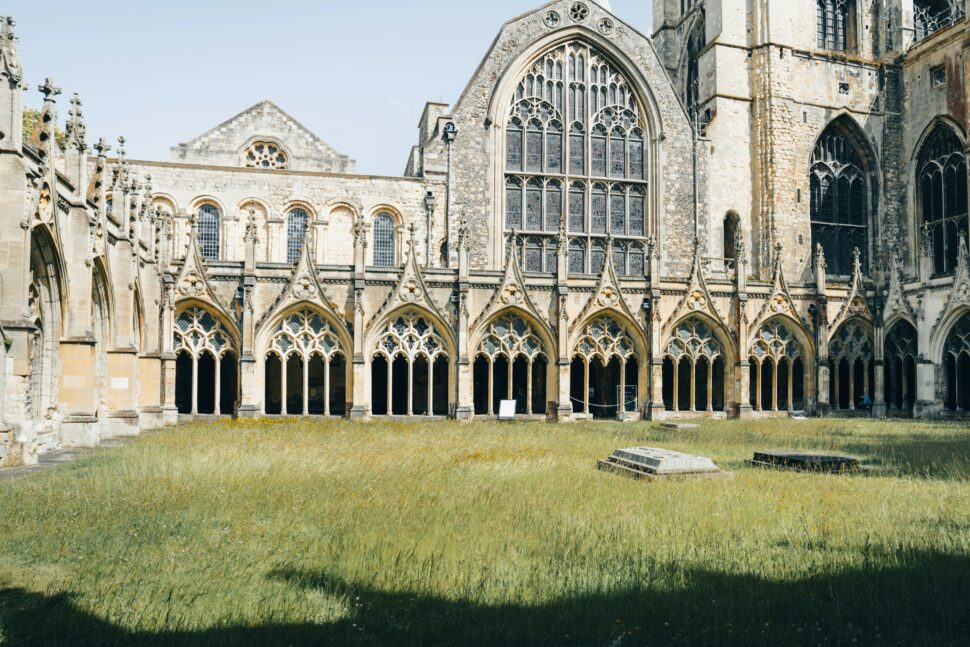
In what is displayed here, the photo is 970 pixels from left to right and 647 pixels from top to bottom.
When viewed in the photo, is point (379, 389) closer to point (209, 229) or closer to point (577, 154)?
point (209, 229)

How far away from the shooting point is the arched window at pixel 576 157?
3497 cm

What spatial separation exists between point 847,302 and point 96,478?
28.5 metres

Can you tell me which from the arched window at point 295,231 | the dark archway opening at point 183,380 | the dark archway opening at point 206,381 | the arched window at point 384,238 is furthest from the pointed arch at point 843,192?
the dark archway opening at point 183,380

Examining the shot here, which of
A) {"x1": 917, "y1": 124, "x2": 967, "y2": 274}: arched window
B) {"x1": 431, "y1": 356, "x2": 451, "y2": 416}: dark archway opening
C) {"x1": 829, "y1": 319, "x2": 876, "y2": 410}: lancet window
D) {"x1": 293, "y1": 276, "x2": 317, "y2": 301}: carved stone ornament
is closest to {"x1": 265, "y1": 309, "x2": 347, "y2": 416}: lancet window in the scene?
{"x1": 293, "y1": 276, "x2": 317, "y2": 301}: carved stone ornament

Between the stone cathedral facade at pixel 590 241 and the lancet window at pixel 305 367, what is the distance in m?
0.09

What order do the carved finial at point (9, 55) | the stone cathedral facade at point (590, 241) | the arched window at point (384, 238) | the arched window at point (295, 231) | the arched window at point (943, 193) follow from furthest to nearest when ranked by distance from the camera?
the arched window at point (943, 193)
the arched window at point (384, 238)
the arched window at point (295, 231)
the stone cathedral facade at point (590, 241)
the carved finial at point (9, 55)

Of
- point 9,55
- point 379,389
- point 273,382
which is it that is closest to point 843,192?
point 379,389

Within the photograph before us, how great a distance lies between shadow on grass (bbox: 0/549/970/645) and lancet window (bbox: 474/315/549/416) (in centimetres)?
2155

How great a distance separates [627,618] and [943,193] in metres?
37.6

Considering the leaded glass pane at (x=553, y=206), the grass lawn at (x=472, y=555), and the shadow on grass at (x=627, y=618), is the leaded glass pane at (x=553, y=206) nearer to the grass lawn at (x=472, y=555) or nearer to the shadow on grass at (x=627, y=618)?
the grass lawn at (x=472, y=555)

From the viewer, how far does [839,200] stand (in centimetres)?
3931

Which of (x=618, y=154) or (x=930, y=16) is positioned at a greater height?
(x=930, y=16)

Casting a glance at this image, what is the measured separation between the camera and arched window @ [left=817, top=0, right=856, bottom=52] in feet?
133

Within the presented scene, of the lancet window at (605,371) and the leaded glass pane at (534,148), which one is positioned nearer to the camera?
the lancet window at (605,371)
